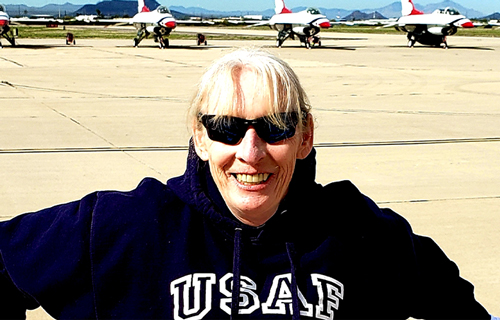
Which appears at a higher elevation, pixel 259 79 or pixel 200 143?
pixel 259 79

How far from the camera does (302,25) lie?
3609 cm

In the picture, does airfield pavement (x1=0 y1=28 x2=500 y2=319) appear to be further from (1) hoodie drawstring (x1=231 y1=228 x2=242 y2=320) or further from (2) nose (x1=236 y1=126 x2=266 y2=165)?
(1) hoodie drawstring (x1=231 y1=228 x2=242 y2=320)

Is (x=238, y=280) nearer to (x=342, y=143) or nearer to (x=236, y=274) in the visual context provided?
(x=236, y=274)

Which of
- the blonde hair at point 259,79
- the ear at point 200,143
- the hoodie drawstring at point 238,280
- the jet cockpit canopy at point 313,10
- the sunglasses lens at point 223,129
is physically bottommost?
the jet cockpit canopy at point 313,10

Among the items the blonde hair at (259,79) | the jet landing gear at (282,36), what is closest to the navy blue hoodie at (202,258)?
the blonde hair at (259,79)

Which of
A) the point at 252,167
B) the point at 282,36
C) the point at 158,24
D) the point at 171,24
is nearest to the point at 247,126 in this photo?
the point at 252,167

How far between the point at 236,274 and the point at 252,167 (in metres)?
0.33

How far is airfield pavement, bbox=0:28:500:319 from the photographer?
566 cm

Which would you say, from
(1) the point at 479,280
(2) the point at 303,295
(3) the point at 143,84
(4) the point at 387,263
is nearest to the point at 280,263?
(2) the point at 303,295

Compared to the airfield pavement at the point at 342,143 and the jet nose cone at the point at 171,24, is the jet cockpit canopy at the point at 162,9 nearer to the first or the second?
the jet nose cone at the point at 171,24

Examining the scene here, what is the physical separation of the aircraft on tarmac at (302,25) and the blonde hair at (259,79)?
1286 inches

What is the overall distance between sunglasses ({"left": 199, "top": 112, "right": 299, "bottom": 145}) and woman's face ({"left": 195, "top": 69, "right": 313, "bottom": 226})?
0.01 meters

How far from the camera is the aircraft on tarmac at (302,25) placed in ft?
115

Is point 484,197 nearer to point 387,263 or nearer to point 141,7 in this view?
point 387,263
